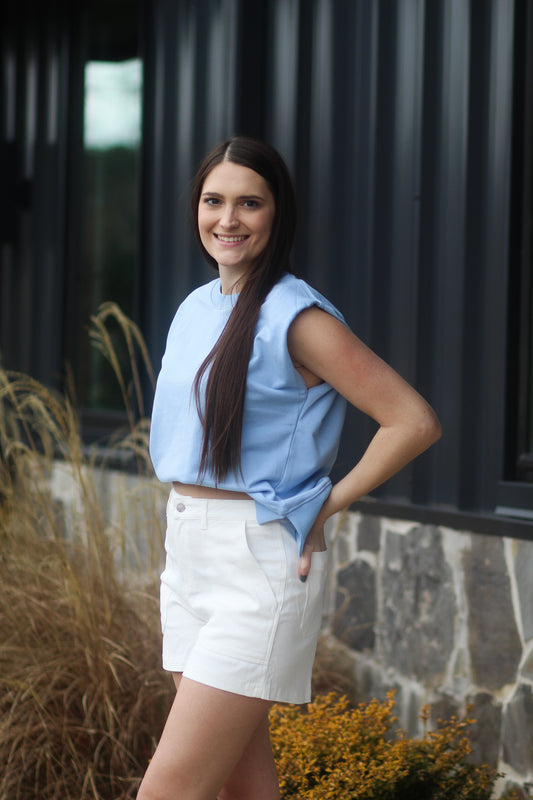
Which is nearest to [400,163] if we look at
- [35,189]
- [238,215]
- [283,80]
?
[283,80]

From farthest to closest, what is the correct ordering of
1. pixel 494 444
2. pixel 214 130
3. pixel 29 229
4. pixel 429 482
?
1. pixel 29 229
2. pixel 214 130
3. pixel 429 482
4. pixel 494 444

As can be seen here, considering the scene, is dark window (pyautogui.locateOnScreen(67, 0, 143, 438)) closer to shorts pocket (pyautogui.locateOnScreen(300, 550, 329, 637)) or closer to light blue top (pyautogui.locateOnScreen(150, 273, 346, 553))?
light blue top (pyautogui.locateOnScreen(150, 273, 346, 553))

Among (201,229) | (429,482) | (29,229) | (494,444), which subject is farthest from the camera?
(29,229)

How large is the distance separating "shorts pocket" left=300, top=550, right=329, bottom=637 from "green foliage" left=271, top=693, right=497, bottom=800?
0.77 m

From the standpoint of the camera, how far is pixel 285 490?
5.65 feet

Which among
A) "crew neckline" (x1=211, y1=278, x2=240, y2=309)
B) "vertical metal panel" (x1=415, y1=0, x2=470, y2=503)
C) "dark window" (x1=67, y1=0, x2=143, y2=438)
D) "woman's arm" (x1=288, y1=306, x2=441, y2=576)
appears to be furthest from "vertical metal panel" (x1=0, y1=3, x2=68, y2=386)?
"woman's arm" (x1=288, y1=306, x2=441, y2=576)

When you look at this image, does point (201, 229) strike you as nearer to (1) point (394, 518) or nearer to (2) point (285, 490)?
(2) point (285, 490)

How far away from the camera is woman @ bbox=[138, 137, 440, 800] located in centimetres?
165

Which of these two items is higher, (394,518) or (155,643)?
(394,518)

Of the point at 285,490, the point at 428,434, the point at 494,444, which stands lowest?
the point at 494,444

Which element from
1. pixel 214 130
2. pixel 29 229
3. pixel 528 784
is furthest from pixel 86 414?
pixel 528 784

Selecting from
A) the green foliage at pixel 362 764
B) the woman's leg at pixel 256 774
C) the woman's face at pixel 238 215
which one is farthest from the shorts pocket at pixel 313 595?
the green foliage at pixel 362 764

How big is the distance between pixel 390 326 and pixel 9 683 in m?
1.80

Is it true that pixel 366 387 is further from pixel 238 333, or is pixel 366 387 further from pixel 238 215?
pixel 238 215
